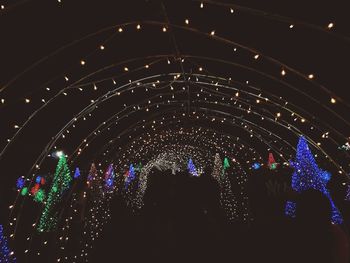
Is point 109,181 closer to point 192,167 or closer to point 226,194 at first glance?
point 226,194

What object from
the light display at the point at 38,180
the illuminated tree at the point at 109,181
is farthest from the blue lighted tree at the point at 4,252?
the light display at the point at 38,180

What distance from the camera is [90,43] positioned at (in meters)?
9.69

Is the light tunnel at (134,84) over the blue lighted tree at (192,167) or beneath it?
beneath

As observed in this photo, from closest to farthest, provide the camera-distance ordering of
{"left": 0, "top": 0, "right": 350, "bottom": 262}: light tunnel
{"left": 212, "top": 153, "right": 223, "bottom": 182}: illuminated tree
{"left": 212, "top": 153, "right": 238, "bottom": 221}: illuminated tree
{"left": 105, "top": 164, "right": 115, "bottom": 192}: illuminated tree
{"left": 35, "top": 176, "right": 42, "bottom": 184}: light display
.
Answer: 1. {"left": 0, "top": 0, "right": 350, "bottom": 262}: light tunnel
2. {"left": 212, "top": 153, "right": 238, "bottom": 221}: illuminated tree
3. {"left": 105, "top": 164, "right": 115, "bottom": 192}: illuminated tree
4. {"left": 35, "top": 176, "right": 42, "bottom": 184}: light display
5. {"left": 212, "top": 153, "right": 223, "bottom": 182}: illuminated tree

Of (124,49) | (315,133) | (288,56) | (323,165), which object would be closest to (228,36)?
(288,56)

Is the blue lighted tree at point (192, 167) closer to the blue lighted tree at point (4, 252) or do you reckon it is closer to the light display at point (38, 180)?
the light display at point (38, 180)

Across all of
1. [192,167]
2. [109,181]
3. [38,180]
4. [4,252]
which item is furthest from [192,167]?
[4,252]

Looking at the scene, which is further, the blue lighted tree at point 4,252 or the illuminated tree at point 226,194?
the illuminated tree at point 226,194

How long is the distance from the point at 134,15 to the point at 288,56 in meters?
4.76

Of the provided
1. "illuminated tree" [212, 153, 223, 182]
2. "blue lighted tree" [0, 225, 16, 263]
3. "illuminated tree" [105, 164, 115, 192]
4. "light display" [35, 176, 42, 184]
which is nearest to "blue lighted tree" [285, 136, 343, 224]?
"blue lighted tree" [0, 225, 16, 263]

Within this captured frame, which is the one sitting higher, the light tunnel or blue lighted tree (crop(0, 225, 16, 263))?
the light tunnel

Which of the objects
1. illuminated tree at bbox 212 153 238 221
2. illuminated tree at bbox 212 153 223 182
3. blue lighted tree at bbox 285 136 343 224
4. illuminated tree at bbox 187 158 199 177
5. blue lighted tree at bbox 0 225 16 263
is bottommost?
blue lighted tree at bbox 0 225 16 263

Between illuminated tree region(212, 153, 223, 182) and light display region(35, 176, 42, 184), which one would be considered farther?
illuminated tree region(212, 153, 223, 182)

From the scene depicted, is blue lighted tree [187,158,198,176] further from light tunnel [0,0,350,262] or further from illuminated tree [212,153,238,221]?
light tunnel [0,0,350,262]
